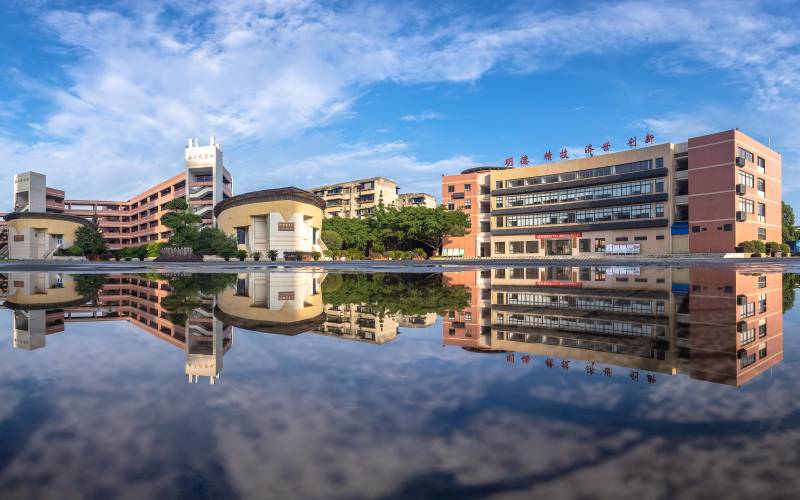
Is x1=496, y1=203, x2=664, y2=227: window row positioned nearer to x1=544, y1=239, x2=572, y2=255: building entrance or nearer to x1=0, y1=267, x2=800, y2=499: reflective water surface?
x1=544, y1=239, x2=572, y2=255: building entrance

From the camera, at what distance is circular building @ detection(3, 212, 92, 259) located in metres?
71.7

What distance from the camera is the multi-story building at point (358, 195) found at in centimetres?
9206

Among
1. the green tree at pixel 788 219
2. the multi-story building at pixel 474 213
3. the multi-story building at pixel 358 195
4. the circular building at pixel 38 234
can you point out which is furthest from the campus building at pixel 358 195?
the green tree at pixel 788 219

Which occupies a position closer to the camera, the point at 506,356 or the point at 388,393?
the point at 388,393

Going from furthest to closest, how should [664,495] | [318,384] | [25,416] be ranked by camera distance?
[318,384], [25,416], [664,495]

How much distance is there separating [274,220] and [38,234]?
159 feet

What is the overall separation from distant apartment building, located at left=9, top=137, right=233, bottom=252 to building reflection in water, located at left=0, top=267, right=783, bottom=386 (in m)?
68.2

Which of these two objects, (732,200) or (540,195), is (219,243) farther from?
(732,200)

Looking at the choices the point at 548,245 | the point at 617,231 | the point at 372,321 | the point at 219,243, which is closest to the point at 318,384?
the point at 372,321

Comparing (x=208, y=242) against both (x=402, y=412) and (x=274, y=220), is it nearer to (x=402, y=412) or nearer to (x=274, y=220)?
(x=274, y=220)

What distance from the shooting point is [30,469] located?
1640 millimetres

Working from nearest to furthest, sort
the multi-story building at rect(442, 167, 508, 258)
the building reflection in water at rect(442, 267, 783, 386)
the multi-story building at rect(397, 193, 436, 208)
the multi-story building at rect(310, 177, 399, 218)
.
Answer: the building reflection in water at rect(442, 267, 783, 386) → the multi-story building at rect(442, 167, 508, 258) → the multi-story building at rect(310, 177, 399, 218) → the multi-story building at rect(397, 193, 436, 208)

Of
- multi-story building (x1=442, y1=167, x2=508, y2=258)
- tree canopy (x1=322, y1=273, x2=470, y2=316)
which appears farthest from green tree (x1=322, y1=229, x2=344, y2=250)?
tree canopy (x1=322, y1=273, x2=470, y2=316)

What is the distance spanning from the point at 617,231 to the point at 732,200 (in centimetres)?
1397
